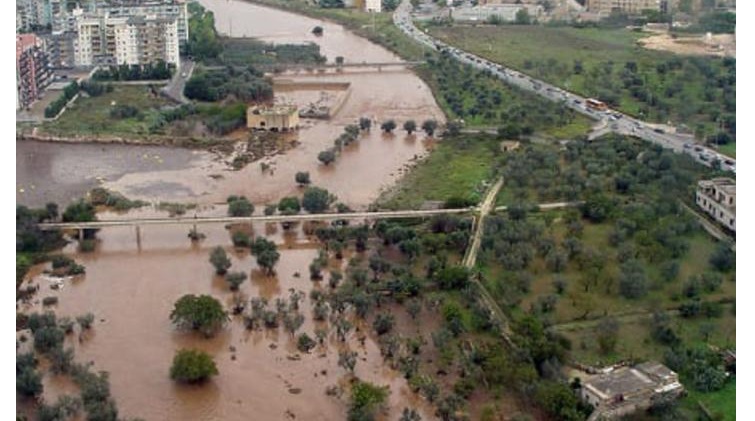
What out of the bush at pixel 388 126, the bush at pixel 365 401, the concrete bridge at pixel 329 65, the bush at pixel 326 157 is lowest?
the bush at pixel 365 401

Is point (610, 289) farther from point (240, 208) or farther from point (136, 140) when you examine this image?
point (136, 140)

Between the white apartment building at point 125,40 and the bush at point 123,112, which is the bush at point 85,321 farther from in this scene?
the white apartment building at point 125,40

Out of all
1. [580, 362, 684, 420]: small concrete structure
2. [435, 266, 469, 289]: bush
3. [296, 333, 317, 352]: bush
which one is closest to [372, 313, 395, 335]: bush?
[296, 333, 317, 352]: bush

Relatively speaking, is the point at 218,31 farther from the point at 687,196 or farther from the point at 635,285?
the point at 635,285

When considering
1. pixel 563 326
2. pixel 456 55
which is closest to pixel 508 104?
pixel 456 55

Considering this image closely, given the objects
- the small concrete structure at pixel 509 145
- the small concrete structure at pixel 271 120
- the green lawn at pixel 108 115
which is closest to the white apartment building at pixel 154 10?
the green lawn at pixel 108 115

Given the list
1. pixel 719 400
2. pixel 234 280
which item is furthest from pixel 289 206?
pixel 719 400

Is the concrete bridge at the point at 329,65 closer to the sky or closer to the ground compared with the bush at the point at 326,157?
closer to the sky
